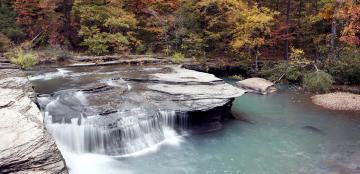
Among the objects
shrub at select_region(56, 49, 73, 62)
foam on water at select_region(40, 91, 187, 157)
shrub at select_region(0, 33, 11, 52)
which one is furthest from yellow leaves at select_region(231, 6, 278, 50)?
shrub at select_region(0, 33, 11, 52)

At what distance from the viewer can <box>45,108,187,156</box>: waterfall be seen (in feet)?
34.8

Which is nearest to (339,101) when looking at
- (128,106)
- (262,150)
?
(262,150)

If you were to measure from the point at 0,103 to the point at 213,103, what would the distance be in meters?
6.91

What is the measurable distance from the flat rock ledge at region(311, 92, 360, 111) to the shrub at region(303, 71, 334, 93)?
0.70 meters

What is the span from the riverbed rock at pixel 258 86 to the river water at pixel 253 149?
10.6ft

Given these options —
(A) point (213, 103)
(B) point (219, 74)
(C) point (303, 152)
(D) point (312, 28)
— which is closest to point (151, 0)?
(B) point (219, 74)

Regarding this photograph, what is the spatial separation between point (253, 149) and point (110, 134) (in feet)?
15.6

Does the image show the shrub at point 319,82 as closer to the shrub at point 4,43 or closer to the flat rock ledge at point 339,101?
the flat rock ledge at point 339,101

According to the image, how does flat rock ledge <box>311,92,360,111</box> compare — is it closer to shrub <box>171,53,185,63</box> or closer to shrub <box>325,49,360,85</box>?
shrub <box>325,49,360,85</box>

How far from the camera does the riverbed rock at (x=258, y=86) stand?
1842 centimetres

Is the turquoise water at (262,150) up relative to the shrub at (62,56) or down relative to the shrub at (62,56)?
down

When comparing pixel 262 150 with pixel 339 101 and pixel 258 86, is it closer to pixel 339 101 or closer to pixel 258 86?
pixel 339 101

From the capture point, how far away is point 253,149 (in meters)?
11.4

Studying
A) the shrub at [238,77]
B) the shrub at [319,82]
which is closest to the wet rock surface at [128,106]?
the shrub at [319,82]
